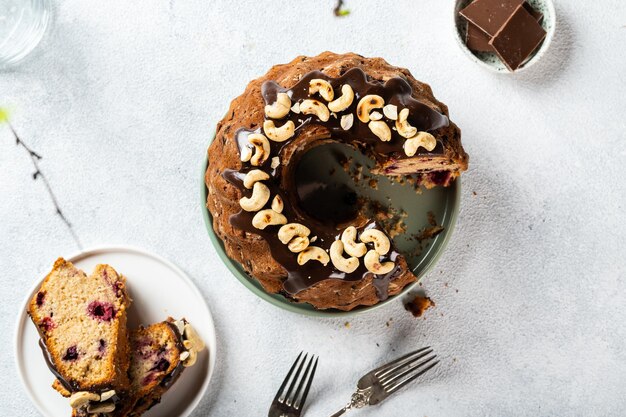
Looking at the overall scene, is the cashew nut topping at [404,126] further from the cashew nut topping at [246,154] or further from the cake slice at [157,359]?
the cake slice at [157,359]

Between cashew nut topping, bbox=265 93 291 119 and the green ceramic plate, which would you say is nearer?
cashew nut topping, bbox=265 93 291 119

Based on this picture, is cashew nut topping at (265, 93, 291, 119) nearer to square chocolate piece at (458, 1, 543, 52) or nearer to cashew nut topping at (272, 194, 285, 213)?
cashew nut topping at (272, 194, 285, 213)

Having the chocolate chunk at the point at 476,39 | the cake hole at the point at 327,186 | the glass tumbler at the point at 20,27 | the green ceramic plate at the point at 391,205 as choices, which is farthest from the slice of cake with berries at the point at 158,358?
the chocolate chunk at the point at 476,39

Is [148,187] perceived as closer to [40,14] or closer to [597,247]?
[40,14]

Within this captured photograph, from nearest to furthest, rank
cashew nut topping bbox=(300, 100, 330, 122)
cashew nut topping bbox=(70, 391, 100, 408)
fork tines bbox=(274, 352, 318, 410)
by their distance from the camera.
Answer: cashew nut topping bbox=(300, 100, 330, 122) < cashew nut topping bbox=(70, 391, 100, 408) < fork tines bbox=(274, 352, 318, 410)

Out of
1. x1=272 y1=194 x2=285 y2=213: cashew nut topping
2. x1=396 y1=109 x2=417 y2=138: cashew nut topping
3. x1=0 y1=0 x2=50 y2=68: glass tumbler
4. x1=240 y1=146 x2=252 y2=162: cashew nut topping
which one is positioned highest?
x1=396 y1=109 x2=417 y2=138: cashew nut topping

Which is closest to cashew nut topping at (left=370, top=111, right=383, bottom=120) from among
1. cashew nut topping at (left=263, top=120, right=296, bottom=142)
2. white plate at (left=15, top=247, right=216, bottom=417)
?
cashew nut topping at (left=263, top=120, right=296, bottom=142)

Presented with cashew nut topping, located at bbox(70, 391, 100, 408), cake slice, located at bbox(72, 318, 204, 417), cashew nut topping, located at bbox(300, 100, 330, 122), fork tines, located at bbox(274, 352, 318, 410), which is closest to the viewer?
A: cashew nut topping, located at bbox(300, 100, 330, 122)
